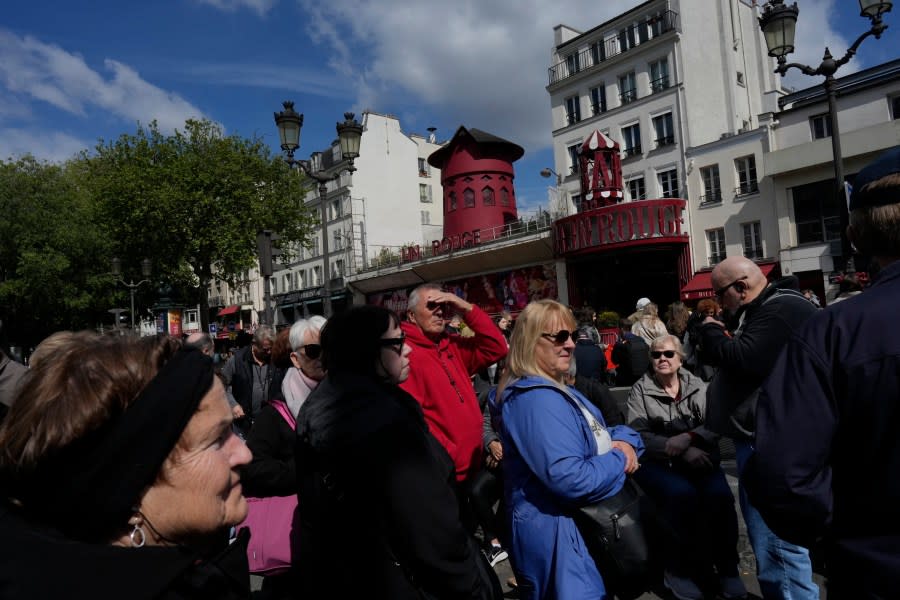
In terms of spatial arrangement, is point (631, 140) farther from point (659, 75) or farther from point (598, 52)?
point (598, 52)

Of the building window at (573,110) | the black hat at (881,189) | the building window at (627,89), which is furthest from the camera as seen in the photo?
the building window at (573,110)

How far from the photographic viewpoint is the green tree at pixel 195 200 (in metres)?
27.7

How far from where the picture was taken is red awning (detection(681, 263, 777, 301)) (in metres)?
21.5

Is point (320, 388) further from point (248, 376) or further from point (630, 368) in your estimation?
point (630, 368)

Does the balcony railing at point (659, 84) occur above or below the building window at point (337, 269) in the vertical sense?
above

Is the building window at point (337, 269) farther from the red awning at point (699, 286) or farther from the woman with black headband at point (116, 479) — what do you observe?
the woman with black headband at point (116, 479)

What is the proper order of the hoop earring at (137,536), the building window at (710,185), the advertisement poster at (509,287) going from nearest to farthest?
the hoop earring at (137,536)
the building window at (710,185)
the advertisement poster at (509,287)

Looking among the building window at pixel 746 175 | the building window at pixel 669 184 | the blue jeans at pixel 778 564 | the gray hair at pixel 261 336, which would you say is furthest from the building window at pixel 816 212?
the blue jeans at pixel 778 564

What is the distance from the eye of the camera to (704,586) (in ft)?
12.2

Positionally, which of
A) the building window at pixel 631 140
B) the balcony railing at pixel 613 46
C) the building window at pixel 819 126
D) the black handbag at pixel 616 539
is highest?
the balcony railing at pixel 613 46

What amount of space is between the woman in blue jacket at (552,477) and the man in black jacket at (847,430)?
2.64ft

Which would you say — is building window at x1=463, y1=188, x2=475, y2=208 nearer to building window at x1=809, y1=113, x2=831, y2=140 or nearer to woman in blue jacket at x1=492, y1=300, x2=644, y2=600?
building window at x1=809, y1=113, x2=831, y2=140

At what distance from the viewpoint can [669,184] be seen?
24.4 m

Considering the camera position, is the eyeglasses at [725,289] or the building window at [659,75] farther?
the building window at [659,75]
